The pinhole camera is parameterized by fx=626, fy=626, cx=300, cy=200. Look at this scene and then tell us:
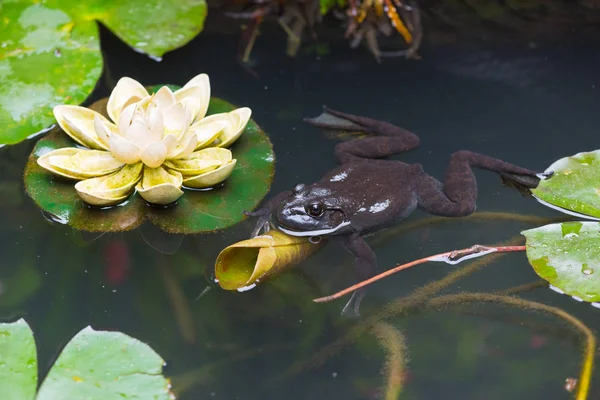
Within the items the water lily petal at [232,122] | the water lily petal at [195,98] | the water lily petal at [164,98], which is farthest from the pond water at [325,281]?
the water lily petal at [164,98]

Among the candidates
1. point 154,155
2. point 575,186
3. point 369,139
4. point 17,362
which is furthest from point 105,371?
point 575,186

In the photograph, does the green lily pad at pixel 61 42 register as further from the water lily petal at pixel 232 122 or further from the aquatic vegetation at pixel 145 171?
the water lily petal at pixel 232 122

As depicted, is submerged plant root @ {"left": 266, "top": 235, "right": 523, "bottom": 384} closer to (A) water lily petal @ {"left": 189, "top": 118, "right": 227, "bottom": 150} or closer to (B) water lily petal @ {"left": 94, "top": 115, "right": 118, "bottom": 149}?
(A) water lily petal @ {"left": 189, "top": 118, "right": 227, "bottom": 150}

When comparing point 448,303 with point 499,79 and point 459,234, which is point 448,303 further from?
point 499,79

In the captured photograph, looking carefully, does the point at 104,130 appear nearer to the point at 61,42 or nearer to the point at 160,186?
the point at 160,186

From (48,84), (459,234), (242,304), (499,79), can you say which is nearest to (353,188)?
(459,234)

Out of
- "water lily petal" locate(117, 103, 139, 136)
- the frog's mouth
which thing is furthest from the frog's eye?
"water lily petal" locate(117, 103, 139, 136)
